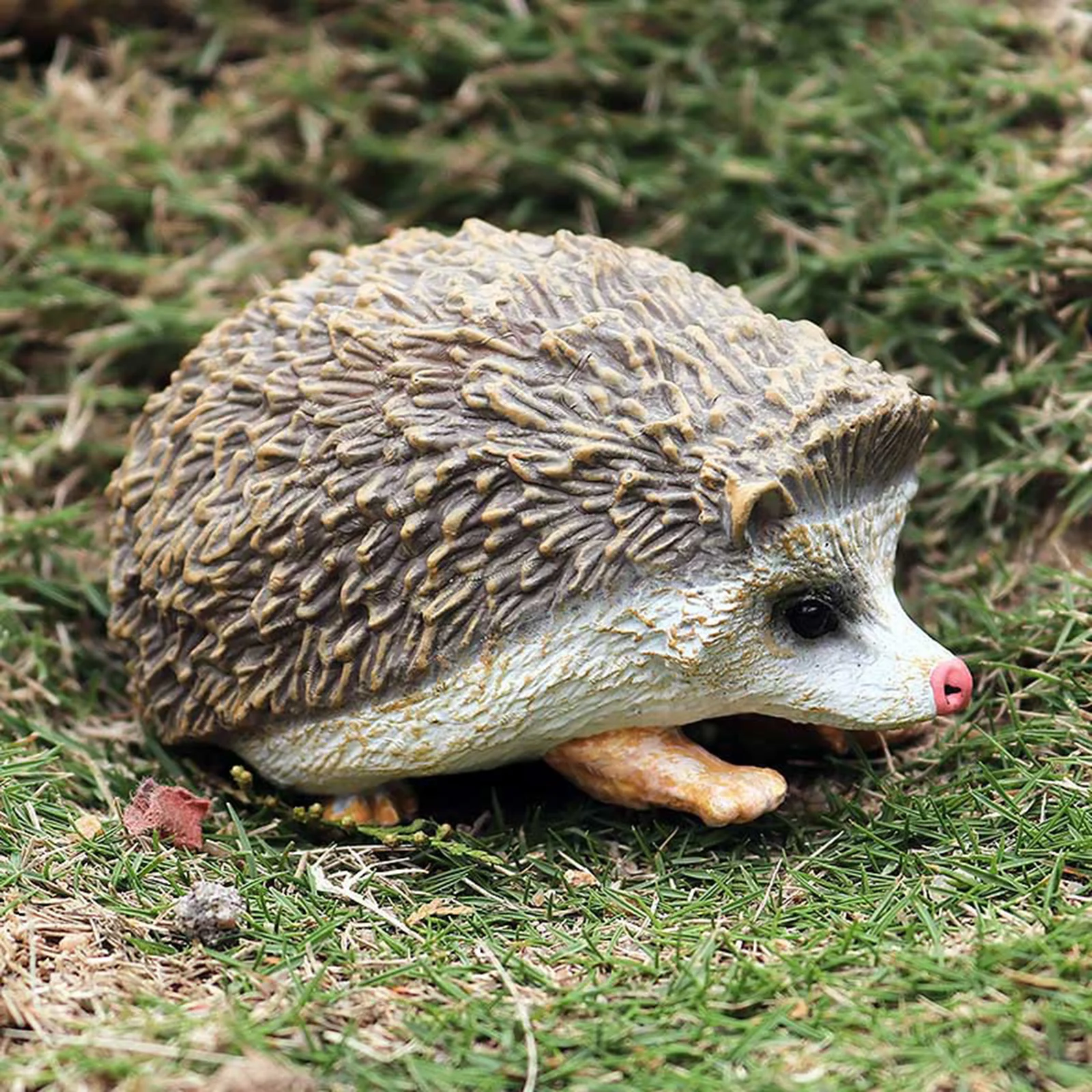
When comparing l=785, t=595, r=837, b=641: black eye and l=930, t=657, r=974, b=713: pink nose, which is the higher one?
l=785, t=595, r=837, b=641: black eye

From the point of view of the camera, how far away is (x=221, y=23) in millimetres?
5047

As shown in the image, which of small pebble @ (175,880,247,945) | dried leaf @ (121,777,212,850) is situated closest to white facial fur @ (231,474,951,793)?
dried leaf @ (121,777,212,850)

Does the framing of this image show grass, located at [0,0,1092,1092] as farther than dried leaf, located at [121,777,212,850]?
No

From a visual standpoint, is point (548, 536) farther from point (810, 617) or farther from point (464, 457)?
point (810, 617)

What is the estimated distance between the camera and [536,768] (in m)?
3.61

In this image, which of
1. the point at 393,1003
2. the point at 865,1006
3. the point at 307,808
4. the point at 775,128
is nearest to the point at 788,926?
the point at 865,1006

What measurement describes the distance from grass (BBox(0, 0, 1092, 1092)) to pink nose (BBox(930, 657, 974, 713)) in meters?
0.25

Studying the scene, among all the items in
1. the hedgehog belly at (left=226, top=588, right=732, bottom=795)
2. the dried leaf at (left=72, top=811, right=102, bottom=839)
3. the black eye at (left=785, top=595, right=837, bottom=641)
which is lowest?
the dried leaf at (left=72, top=811, right=102, bottom=839)

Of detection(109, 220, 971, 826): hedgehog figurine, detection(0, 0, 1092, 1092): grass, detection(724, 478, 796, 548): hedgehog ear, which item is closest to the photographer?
detection(0, 0, 1092, 1092): grass

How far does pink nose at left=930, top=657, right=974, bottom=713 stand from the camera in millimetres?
3029

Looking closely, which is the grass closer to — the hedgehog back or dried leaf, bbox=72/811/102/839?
dried leaf, bbox=72/811/102/839

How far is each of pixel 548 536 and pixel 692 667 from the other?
15.7 inches

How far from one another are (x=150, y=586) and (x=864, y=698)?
164 cm

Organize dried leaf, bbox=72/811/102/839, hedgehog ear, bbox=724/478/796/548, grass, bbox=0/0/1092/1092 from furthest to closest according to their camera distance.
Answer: dried leaf, bbox=72/811/102/839 < hedgehog ear, bbox=724/478/796/548 < grass, bbox=0/0/1092/1092
